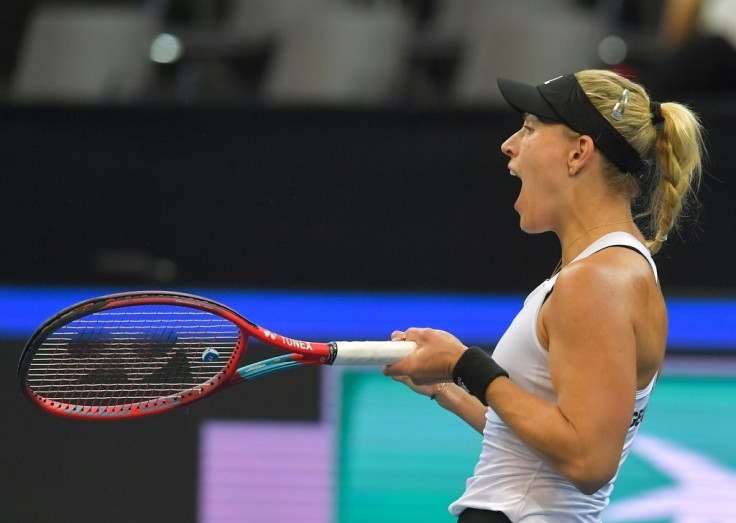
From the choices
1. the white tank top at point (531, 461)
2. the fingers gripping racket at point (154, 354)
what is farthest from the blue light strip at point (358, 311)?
the white tank top at point (531, 461)

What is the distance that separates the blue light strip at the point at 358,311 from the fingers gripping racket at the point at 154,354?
1.01m

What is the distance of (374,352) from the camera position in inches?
83.7

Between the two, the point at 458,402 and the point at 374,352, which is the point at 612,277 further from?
the point at 458,402

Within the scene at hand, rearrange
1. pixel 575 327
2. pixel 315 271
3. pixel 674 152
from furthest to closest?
pixel 315 271, pixel 674 152, pixel 575 327

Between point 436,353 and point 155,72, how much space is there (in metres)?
3.06

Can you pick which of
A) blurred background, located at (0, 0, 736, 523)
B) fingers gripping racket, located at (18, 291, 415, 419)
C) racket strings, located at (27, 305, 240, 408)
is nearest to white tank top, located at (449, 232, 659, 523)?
fingers gripping racket, located at (18, 291, 415, 419)

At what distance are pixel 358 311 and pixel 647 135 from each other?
59.3 inches

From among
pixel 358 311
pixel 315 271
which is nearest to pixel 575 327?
pixel 358 311

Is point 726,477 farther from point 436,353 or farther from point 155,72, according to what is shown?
point 155,72

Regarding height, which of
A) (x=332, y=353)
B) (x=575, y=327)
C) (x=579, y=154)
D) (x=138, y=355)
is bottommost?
(x=138, y=355)

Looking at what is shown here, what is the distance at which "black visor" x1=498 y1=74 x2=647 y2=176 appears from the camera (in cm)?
208

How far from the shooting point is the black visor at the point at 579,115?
6.82ft

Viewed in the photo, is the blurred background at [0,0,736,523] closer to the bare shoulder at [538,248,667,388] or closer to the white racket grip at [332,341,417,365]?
the white racket grip at [332,341,417,365]

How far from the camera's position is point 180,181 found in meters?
3.76
